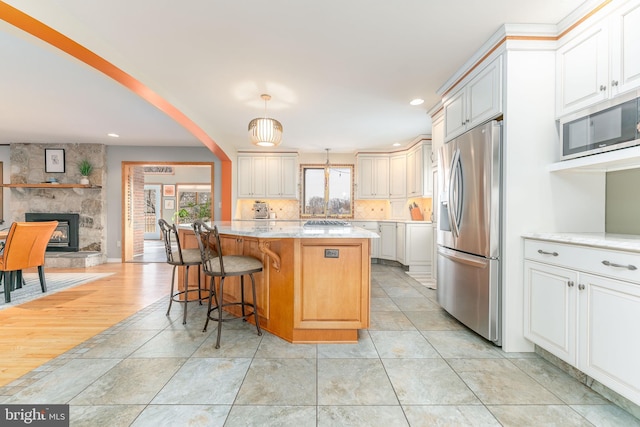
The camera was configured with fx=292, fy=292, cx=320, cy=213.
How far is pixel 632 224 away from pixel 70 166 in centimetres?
838

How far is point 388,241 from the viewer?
590cm

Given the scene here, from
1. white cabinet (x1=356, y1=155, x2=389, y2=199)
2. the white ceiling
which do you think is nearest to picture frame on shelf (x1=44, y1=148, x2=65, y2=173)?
the white ceiling

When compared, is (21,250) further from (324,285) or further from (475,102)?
(475,102)

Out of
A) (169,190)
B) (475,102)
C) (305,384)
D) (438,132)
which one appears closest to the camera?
(305,384)

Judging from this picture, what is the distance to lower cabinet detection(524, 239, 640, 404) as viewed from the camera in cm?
148

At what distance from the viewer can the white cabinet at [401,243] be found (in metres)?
5.28

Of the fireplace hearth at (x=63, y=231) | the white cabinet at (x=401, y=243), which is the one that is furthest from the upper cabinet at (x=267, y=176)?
the fireplace hearth at (x=63, y=231)

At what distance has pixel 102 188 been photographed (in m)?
6.07

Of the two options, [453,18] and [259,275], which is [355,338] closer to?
[259,275]

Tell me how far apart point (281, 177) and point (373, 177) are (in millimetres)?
1996

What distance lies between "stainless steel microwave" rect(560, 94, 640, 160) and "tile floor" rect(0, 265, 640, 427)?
149cm

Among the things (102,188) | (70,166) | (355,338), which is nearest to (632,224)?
(355,338)

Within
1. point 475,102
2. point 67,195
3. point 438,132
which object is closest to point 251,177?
point 67,195

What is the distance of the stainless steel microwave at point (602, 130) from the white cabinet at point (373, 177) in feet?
13.8
